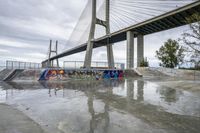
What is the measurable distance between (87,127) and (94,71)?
77.2ft

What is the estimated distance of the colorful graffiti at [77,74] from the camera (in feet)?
83.4

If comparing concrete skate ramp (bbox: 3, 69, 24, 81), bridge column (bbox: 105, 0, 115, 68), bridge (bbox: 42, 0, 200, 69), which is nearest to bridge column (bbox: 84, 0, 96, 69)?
bridge (bbox: 42, 0, 200, 69)

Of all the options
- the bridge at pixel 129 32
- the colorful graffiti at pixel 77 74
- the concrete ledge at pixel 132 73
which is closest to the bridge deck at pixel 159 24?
the bridge at pixel 129 32

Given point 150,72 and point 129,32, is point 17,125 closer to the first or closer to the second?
point 150,72

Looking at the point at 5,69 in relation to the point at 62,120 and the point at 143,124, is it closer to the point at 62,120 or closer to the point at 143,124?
the point at 62,120

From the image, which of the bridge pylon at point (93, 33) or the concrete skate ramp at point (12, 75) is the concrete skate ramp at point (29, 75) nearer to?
the concrete skate ramp at point (12, 75)

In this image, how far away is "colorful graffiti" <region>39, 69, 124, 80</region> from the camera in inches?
1001

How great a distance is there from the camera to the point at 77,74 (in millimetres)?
27219

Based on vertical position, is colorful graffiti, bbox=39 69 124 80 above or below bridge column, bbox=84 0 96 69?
below

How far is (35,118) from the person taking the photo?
6.13 metres

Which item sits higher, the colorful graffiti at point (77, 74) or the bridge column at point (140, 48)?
the bridge column at point (140, 48)

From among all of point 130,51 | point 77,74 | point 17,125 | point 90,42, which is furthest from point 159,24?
point 17,125

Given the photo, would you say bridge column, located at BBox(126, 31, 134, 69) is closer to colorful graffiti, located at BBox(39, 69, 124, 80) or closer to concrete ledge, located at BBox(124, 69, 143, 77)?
concrete ledge, located at BBox(124, 69, 143, 77)

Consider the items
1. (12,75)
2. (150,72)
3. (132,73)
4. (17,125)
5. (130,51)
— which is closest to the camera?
(17,125)
